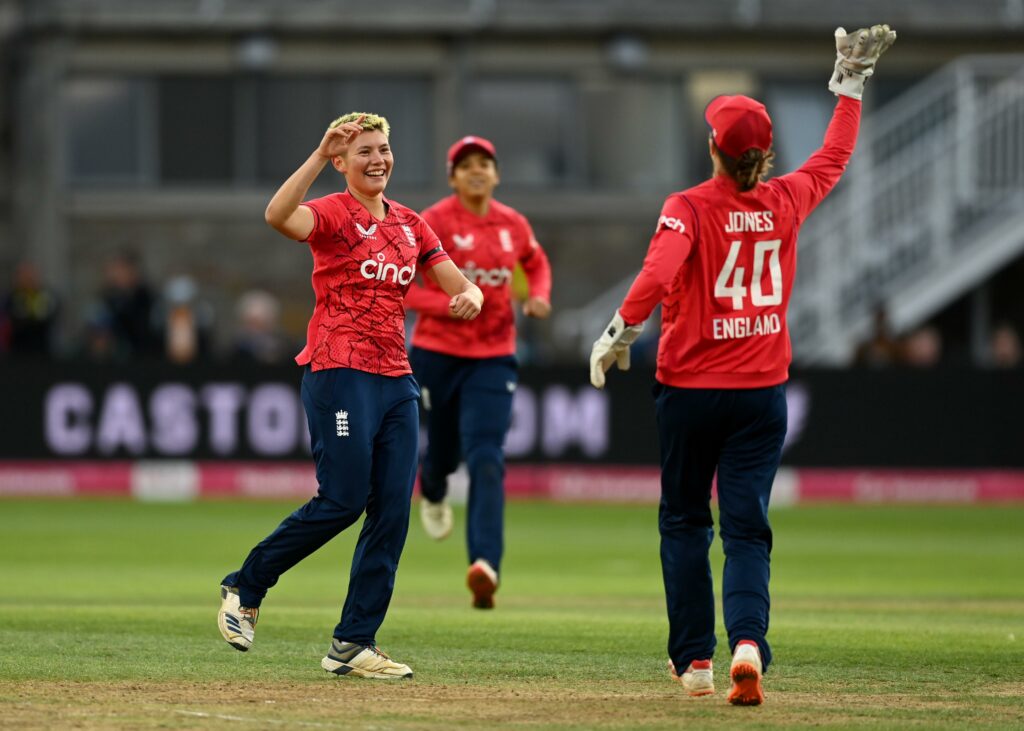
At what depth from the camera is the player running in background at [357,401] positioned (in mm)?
7988

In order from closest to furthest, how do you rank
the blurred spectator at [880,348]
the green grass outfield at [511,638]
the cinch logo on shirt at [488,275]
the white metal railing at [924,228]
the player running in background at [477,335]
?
the green grass outfield at [511,638] < the player running in background at [477,335] < the cinch logo on shirt at [488,275] < the blurred spectator at [880,348] < the white metal railing at [924,228]

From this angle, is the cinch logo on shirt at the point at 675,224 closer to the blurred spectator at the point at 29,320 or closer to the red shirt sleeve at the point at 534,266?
the red shirt sleeve at the point at 534,266

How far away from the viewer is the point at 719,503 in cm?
777

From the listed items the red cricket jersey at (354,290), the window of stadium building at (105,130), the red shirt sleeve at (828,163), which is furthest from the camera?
the window of stadium building at (105,130)

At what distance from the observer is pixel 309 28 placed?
28.6 m

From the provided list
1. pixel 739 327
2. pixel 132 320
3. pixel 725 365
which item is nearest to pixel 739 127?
pixel 739 327

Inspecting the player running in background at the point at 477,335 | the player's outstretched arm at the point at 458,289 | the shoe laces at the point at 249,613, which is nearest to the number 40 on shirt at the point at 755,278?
the player's outstretched arm at the point at 458,289

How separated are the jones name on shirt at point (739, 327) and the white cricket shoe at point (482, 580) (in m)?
3.95

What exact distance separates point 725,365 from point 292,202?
182cm

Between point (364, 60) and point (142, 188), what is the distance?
12.5 ft

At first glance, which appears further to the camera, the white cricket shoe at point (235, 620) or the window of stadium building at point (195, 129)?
the window of stadium building at point (195, 129)

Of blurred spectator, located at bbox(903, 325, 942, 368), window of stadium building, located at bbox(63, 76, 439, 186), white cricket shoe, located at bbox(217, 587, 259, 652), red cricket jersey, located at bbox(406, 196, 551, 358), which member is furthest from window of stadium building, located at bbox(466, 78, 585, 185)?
white cricket shoe, located at bbox(217, 587, 259, 652)

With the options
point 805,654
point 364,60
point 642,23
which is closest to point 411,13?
point 364,60

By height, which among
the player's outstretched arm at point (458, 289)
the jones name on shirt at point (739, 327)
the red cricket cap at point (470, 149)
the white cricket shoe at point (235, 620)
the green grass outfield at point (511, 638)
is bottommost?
the green grass outfield at point (511, 638)
